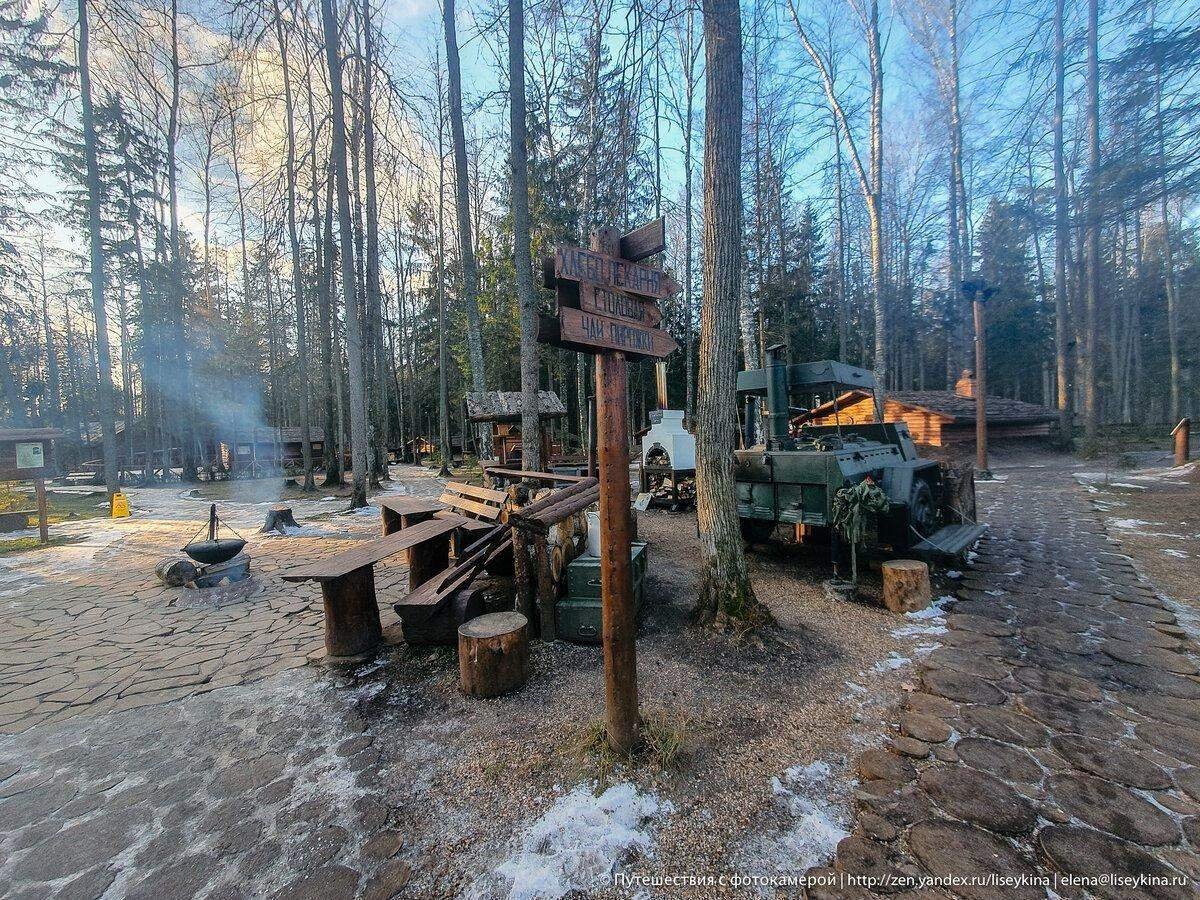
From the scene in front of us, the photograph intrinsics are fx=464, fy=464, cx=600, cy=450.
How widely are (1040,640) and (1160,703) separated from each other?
0.95 m

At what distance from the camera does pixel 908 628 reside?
4.47 m

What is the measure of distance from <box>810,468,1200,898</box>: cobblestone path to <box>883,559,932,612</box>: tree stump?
294 millimetres

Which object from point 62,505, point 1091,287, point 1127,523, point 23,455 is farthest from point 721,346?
point 62,505

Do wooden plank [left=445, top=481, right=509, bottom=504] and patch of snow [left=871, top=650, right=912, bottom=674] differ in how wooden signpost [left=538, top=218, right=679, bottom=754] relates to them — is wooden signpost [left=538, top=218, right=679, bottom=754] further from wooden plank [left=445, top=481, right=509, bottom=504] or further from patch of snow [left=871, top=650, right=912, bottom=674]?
wooden plank [left=445, top=481, right=509, bottom=504]

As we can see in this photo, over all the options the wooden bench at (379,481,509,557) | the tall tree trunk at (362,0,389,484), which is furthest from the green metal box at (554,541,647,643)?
the tall tree trunk at (362,0,389,484)

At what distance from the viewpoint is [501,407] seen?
1500 centimetres

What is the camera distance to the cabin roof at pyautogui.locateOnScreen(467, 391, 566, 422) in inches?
522

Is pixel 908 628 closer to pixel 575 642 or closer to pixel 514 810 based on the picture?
pixel 575 642

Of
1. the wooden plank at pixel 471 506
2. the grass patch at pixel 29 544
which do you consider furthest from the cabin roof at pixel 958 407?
the grass patch at pixel 29 544

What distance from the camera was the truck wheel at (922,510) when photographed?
6.08 m

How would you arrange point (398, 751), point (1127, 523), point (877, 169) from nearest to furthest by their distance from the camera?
point (398, 751), point (1127, 523), point (877, 169)

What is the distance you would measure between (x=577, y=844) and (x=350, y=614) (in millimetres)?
3036

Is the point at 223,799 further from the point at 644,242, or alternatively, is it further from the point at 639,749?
the point at 644,242

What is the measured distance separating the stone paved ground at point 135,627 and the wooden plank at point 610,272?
4.17 metres
